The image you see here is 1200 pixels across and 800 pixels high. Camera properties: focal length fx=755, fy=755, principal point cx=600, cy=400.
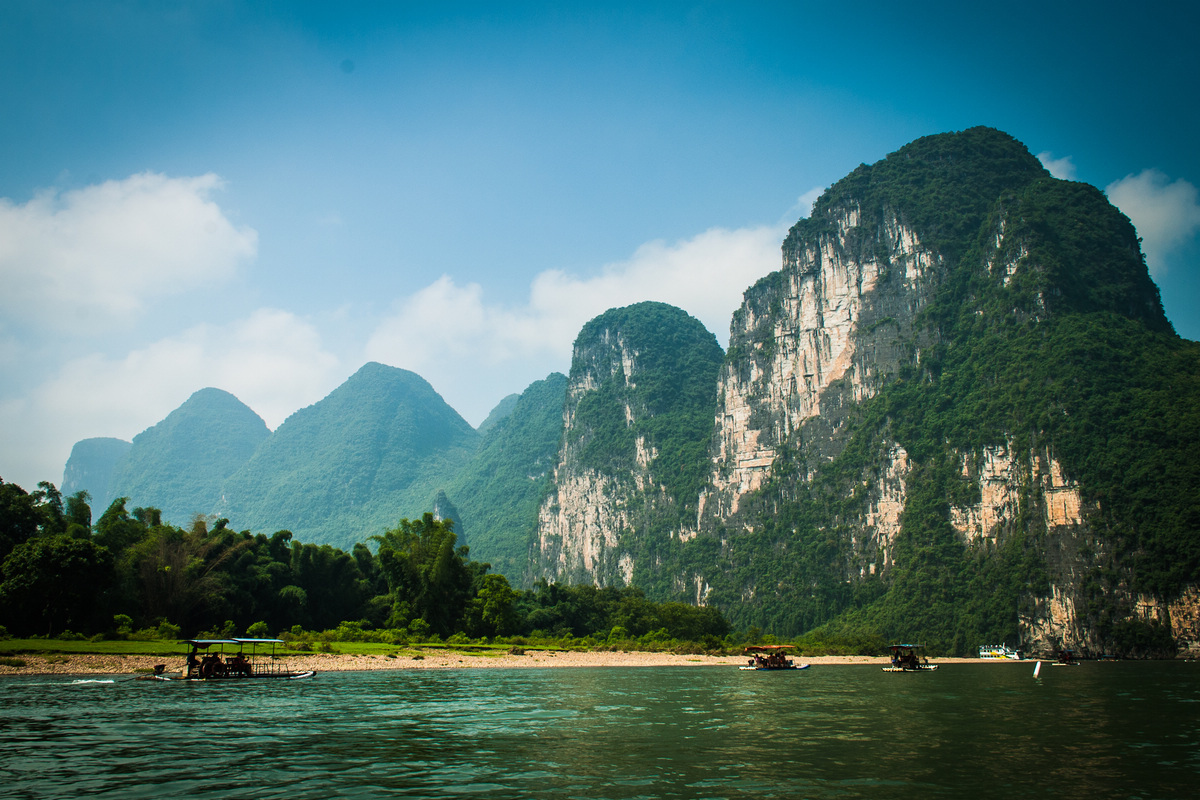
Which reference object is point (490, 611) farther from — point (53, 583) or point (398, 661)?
point (53, 583)

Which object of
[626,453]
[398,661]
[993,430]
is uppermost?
[626,453]

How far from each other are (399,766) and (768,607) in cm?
12003

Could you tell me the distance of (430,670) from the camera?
153ft

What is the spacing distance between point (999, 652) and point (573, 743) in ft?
277

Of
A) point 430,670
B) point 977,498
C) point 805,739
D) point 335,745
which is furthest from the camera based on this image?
point 977,498

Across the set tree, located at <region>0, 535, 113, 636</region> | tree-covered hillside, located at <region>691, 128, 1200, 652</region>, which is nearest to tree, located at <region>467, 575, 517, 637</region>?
tree, located at <region>0, 535, 113, 636</region>

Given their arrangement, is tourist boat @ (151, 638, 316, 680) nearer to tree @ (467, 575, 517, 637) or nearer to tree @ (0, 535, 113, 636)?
tree @ (0, 535, 113, 636)

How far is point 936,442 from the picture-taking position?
11506cm

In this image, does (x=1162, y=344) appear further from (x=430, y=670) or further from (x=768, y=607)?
(x=430, y=670)

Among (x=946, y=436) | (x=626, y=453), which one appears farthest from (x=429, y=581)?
(x=626, y=453)

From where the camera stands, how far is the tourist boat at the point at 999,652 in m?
85.0

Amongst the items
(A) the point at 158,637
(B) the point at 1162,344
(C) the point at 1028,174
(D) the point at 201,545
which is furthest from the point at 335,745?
(C) the point at 1028,174

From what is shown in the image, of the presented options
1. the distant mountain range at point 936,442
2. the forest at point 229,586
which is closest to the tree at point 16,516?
the forest at point 229,586

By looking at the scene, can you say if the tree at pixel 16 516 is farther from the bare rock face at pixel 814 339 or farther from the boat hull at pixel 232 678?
the bare rock face at pixel 814 339
